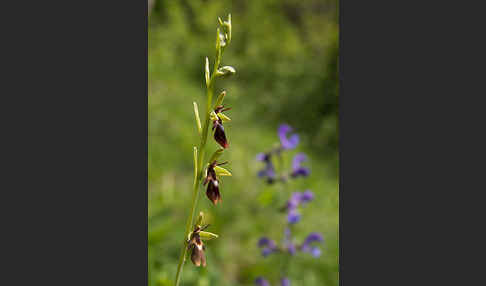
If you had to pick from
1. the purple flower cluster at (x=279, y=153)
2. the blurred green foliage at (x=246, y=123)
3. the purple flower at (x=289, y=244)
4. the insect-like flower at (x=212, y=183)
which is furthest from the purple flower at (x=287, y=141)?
the insect-like flower at (x=212, y=183)

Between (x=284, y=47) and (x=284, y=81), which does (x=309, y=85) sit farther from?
(x=284, y=47)

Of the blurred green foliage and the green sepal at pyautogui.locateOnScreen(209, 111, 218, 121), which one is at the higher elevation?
the green sepal at pyautogui.locateOnScreen(209, 111, 218, 121)

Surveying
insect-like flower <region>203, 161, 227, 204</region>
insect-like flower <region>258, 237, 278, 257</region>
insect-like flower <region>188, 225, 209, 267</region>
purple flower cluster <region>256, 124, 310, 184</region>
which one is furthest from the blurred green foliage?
insect-like flower <region>203, 161, 227, 204</region>

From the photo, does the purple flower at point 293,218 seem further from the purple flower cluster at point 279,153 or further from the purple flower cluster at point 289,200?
the purple flower cluster at point 279,153

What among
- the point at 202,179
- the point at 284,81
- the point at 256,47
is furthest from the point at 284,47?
the point at 202,179

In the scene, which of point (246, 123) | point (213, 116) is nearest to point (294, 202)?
point (213, 116)

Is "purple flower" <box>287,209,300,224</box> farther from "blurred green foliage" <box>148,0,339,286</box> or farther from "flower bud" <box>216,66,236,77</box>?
"flower bud" <box>216,66,236,77</box>

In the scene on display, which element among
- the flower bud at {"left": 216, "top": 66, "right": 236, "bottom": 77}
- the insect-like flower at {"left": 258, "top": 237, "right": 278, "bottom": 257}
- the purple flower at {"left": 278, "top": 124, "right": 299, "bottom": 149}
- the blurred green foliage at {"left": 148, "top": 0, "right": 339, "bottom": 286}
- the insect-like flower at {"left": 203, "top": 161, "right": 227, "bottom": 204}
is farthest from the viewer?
the blurred green foliage at {"left": 148, "top": 0, "right": 339, "bottom": 286}

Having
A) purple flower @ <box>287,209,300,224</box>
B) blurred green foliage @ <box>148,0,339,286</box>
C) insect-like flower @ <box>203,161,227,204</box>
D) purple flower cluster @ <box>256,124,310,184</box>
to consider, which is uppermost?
insect-like flower @ <box>203,161,227,204</box>
